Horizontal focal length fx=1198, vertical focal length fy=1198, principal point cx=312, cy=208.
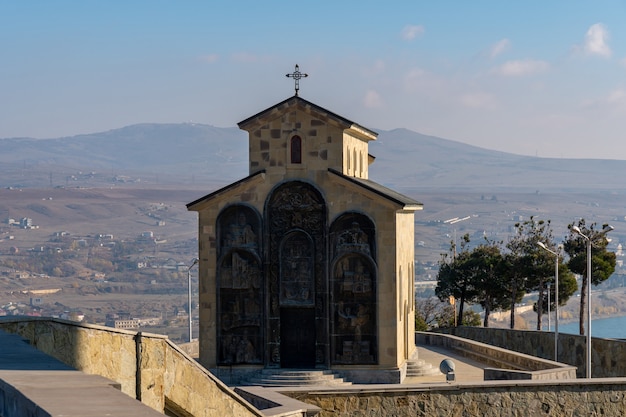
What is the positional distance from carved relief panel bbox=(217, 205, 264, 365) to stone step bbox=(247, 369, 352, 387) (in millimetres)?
1049

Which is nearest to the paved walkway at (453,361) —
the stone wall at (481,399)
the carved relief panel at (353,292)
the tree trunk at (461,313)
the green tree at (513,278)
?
the carved relief panel at (353,292)

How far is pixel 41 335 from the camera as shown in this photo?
15195 millimetres

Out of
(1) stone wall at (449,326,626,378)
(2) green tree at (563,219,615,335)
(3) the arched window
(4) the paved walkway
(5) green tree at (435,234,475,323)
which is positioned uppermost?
(3) the arched window

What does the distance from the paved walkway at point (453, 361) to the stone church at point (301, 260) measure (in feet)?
2.89

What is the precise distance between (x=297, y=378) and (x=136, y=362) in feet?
61.2

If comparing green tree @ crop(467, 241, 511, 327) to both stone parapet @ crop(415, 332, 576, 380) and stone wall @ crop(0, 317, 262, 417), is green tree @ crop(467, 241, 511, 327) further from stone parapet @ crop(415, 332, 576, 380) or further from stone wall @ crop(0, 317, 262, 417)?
stone wall @ crop(0, 317, 262, 417)

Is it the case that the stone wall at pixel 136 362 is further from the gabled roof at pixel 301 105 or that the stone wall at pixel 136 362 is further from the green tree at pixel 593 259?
the green tree at pixel 593 259

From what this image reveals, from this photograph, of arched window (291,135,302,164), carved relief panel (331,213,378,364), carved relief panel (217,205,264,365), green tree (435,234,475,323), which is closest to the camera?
carved relief panel (331,213,378,364)

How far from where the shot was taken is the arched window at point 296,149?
117 ft

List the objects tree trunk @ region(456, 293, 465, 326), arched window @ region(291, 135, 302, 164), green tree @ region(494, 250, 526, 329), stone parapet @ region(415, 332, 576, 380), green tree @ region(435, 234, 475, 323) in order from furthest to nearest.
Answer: tree trunk @ region(456, 293, 465, 326) < green tree @ region(435, 234, 475, 323) < green tree @ region(494, 250, 526, 329) < arched window @ region(291, 135, 302, 164) < stone parapet @ region(415, 332, 576, 380)

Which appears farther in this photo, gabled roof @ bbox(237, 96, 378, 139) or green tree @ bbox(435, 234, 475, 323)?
green tree @ bbox(435, 234, 475, 323)

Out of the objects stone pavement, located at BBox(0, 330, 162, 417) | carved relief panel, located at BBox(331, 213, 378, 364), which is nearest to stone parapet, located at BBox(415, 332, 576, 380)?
carved relief panel, located at BBox(331, 213, 378, 364)

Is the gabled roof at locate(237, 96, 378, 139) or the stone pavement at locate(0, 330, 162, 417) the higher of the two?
the gabled roof at locate(237, 96, 378, 139)

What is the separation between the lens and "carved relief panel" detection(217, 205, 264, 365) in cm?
3528
